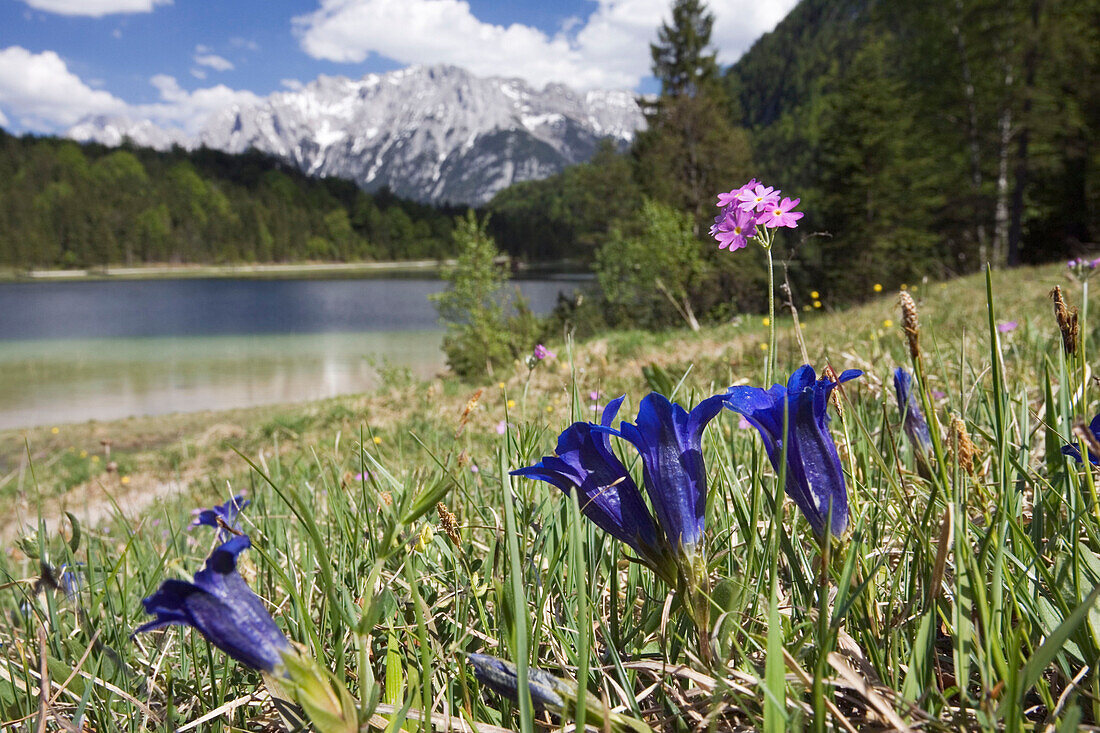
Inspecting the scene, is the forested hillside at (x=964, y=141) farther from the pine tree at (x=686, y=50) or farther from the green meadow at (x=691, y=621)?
the green meadow at (x=691, y=621)

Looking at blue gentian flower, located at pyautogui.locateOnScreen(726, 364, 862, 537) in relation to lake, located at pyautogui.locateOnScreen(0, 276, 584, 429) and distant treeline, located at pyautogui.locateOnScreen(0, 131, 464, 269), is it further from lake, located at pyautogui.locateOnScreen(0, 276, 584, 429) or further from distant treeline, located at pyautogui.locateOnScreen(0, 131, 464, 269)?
distant treeline, located at pyautogui.locateOnScreen(0, 131, 464, 269)

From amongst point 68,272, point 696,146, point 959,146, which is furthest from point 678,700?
point 68,272

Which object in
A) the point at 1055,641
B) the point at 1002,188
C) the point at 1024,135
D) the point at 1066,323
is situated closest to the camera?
the point at 1055,641

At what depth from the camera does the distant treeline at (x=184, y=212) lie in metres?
97.1

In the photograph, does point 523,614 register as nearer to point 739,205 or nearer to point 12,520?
point 739,205

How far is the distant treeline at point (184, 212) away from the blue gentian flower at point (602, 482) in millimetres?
116691

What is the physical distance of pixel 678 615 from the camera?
0.94m

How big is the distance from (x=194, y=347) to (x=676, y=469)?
117 ft

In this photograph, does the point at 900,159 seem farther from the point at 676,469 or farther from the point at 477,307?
the point at 676,469

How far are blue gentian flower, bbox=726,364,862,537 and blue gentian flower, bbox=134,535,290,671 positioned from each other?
1.68 feet

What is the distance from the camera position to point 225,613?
603 millimetres

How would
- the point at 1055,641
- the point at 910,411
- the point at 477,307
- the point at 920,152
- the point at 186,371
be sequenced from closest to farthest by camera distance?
the point at 1055,641 < the point at 910,411 < the point at 477,307 < the point at 186,371 < the point at 920,152

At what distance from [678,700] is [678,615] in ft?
0.53

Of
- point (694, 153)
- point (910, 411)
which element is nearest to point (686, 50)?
point (694, 153)
